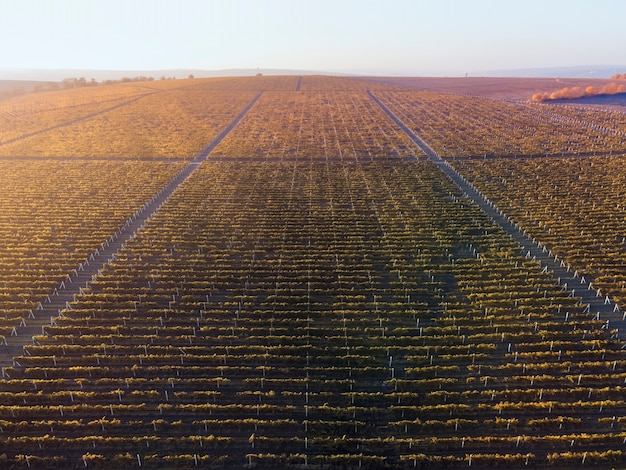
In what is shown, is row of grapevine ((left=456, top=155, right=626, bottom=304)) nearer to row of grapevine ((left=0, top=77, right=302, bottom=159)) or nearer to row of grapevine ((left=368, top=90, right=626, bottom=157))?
row of grapevine ((left=368, top=90, right=626, bottom=157))

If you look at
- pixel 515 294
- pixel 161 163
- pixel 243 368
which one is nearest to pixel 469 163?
pixel 515 294

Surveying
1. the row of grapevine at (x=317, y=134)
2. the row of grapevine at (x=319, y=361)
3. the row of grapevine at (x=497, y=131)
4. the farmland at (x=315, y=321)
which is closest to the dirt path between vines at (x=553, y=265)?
the farmland at (x=315, y=321)

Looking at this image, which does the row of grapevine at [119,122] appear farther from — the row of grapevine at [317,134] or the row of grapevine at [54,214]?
the row of grapevine at [54,214]

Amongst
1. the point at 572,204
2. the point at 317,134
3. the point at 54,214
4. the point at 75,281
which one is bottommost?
the point at 75,281

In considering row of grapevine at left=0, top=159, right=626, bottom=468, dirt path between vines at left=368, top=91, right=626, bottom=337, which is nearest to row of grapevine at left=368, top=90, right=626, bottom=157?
dirt path between vines at left=368, top=91, right=626, bottom=337

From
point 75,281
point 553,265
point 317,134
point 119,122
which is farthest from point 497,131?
point 119,122

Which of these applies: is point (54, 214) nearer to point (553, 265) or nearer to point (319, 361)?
point (319, 361)

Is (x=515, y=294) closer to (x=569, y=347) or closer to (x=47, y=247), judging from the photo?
(x=569, y=347)

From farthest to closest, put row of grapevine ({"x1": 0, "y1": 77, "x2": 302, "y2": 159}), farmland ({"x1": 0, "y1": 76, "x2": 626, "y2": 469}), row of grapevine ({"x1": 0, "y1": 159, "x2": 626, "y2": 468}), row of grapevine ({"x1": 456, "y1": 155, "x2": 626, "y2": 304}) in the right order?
row of grapevine ({"x1": 0, "y1": 77, "x2": 302, "y2": 159}), row of grapevine ({"x1": 456, "y1": 155, "x2": 626, "y2": 304}), farmland ({"x1": 0, "y1": 76, "x2": 626, "y2": 469}), row of grapevine ({"x1": 0, "y1": 159, "x2": 626, "y2": 468})
